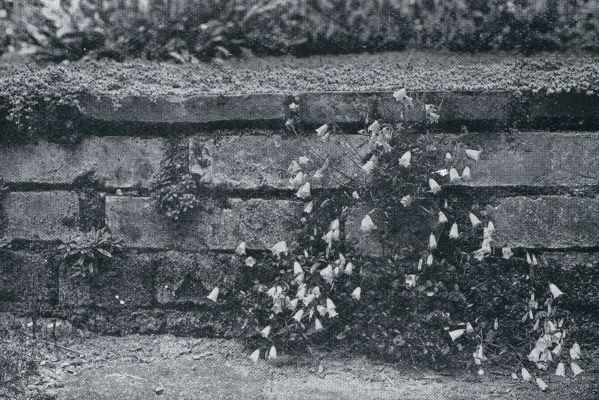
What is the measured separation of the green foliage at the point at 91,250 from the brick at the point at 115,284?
0.03m

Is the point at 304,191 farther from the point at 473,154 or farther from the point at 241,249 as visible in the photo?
the point at 473,154

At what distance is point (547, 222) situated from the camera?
104 inches

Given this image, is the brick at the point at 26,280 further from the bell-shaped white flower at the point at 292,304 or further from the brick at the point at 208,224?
the bell-shaped white flower at the point at 292,304

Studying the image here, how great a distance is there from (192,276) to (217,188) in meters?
0.48

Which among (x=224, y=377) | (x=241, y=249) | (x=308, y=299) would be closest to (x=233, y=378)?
(x=224, y=377)

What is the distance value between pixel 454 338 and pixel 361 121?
112cm

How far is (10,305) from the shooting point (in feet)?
9.98

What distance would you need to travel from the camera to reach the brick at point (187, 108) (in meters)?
2.74

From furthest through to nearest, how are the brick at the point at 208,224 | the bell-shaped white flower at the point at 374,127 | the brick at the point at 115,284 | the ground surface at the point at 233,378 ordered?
1. the brick at the point at 115,284
2. the brick at the point at 208,224
3. the bell-shaped white flower at the point at 374,127
4. the ground surface at the point at 233,378

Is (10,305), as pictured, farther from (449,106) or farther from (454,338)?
(449,106)

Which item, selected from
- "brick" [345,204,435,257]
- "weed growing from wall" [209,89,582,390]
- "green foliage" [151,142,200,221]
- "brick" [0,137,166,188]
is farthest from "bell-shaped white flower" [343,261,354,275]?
"brick" [0,137,166,188]

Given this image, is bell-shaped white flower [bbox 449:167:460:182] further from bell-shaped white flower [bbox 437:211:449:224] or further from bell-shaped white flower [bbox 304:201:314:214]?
bell-shaped white flower [bbox 304:201:314:214]

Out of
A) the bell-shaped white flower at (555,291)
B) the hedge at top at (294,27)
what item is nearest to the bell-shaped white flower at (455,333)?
the bell-shaped white flower at (555,291)

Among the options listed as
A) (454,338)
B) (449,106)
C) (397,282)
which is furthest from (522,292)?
(449,106)
